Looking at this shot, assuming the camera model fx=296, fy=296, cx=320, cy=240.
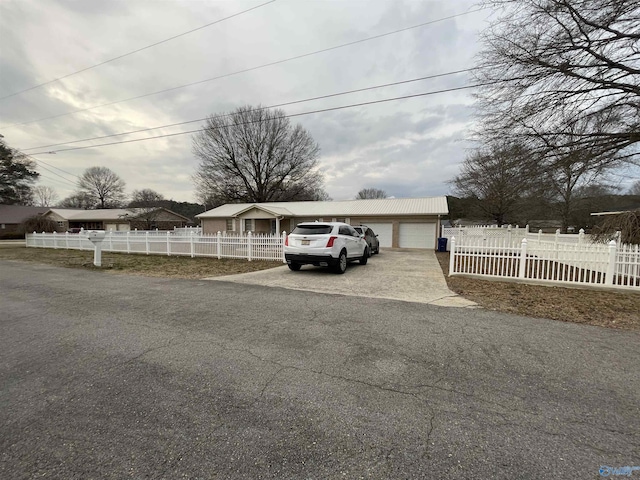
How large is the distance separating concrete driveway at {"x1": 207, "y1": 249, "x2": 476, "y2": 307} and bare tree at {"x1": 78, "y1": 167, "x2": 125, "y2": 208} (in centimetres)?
6655

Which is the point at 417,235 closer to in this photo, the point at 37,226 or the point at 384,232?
the point at 384,232

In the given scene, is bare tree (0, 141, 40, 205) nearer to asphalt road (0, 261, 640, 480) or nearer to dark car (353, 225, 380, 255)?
dark car (353, 225, 380, 255)

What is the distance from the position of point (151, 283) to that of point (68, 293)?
176 centimetres

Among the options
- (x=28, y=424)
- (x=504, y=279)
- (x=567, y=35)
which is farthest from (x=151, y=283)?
(x=567, y=35)

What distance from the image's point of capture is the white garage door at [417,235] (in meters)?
21.7

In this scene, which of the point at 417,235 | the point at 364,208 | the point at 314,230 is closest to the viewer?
the point at 314,230

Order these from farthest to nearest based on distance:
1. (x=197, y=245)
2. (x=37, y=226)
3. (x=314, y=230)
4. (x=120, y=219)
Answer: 1. (x=120, y=219)
2. (x=37, y=226)
3. (x=197, y=245)
4. (x=314, y=230)

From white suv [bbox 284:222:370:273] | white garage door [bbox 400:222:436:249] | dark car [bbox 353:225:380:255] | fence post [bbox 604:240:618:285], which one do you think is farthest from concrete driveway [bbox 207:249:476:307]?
white garage door [bbox 400:222:436:249]

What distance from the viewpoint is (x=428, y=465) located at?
190cm

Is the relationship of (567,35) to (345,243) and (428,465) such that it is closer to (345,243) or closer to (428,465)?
(345,243)

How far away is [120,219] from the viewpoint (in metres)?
42.1

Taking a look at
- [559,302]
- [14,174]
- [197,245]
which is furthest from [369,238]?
[14,174]

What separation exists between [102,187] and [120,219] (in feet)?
86.0

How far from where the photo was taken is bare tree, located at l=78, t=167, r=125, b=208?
60.1 meters
